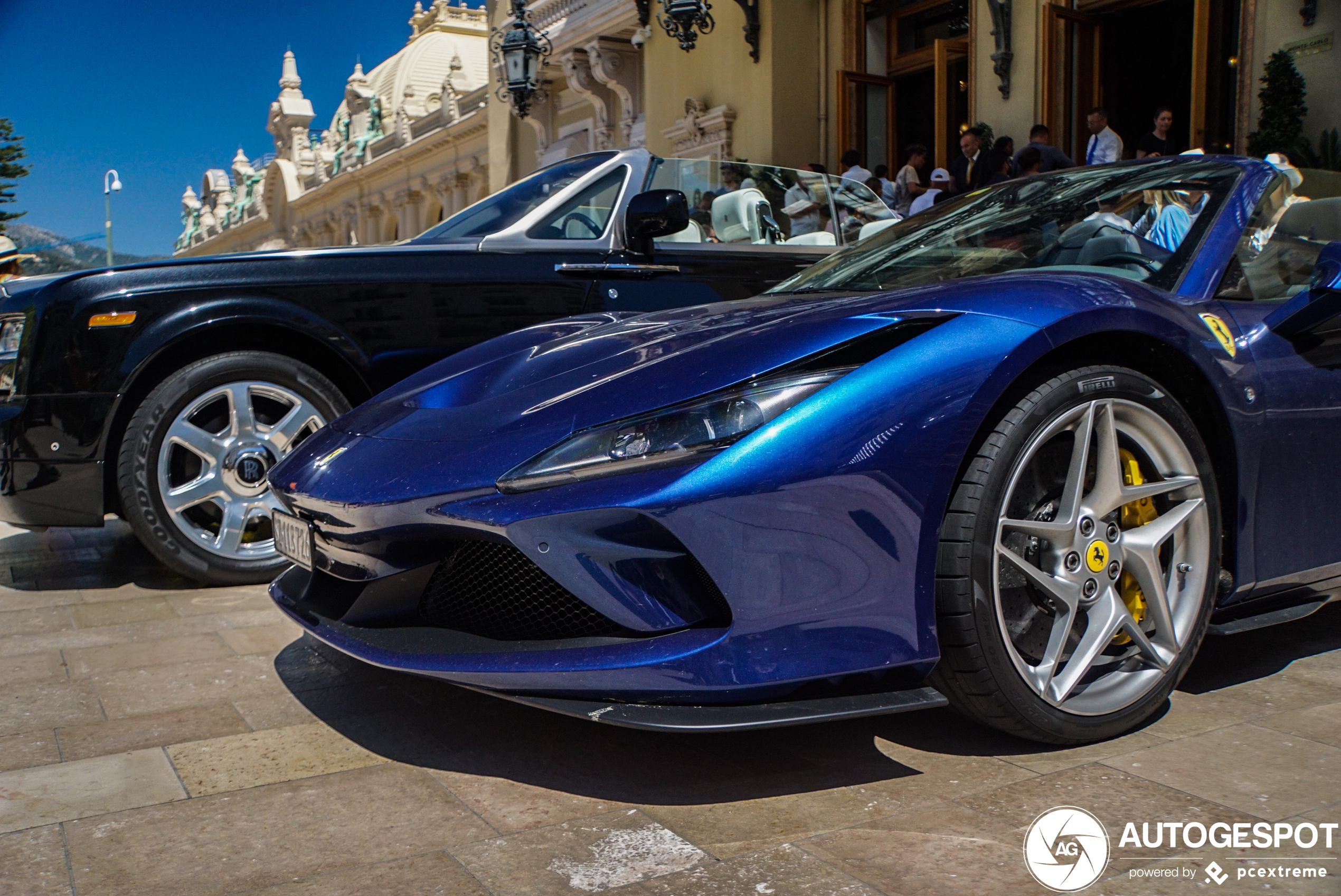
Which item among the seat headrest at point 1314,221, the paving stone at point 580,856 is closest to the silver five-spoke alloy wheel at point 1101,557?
the paving stone at point 580,856

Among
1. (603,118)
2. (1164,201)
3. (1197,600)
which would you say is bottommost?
(1197,600)

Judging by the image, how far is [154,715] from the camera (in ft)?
8.50

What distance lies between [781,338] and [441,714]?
1.13 metres

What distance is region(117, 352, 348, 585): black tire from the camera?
3.68 metres

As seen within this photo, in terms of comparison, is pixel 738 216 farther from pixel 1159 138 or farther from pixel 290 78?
pixel 290 78

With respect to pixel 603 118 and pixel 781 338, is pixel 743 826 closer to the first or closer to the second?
pixel 781 338

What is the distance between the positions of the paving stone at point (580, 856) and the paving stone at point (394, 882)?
0.03m

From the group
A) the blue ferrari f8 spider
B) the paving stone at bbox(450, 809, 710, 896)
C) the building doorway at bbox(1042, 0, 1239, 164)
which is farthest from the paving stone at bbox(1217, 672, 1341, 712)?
the building doorway at bbox(1042, 0, 1239, 164)

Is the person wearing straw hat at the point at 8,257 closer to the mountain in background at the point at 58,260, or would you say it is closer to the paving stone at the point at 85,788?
the mountain in background at the point at 58,260

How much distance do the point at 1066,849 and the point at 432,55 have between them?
208 feet

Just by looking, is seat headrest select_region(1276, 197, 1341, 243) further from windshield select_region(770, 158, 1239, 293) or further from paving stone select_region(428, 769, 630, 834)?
paving stone select_region(428, 769, 630, 834)

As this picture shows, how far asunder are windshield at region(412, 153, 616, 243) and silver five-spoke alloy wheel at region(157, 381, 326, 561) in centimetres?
87

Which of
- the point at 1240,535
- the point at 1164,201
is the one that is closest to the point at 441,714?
the point at 1240,535

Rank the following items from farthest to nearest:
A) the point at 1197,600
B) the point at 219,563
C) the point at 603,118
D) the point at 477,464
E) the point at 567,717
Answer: the point at 603,118
the point at 219,563
the point at 567,717
the point at 1197,600
the point at 477,464
